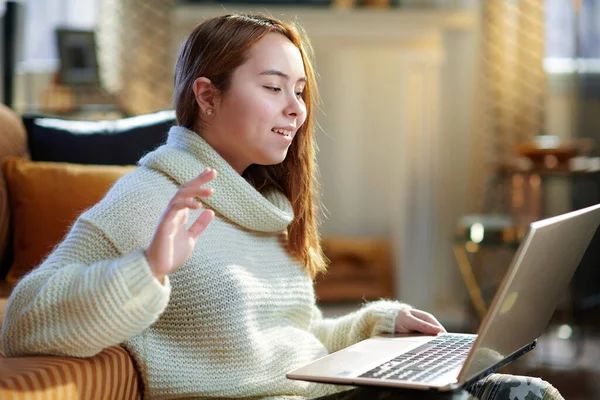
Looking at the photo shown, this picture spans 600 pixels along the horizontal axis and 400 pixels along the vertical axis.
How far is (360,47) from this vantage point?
13.7 feet

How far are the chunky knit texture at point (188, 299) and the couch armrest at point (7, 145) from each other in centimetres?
72

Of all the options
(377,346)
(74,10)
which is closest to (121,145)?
(377,346)

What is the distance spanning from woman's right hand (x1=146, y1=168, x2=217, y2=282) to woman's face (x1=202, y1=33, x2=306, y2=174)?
1.04 ft

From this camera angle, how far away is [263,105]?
4.46 ft

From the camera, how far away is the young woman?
108 centimetres

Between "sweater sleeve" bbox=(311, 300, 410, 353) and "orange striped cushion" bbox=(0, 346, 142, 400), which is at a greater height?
"orange striped cushion" bbox=(0, 346, 142, 400)

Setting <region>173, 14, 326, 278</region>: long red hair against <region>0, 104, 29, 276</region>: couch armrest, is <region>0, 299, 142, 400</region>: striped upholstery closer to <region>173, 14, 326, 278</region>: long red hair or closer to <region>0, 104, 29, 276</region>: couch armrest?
<region>173, 14, 326, 278</region>: long red hair

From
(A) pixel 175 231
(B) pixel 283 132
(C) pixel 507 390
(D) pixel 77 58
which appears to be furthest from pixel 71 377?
(D) pixel 77 58

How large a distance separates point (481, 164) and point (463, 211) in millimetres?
242

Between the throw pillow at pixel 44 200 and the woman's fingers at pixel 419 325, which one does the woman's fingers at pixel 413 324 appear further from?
the throw pillow at pixel 44 200

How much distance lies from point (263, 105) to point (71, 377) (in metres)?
0.50

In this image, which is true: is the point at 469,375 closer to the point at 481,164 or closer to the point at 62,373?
the point at 62,373

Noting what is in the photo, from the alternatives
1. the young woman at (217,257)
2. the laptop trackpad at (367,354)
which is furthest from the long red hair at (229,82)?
the laptop trackpad at (367,354)

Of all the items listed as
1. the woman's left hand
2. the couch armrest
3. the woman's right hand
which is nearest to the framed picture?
the couch armrest
